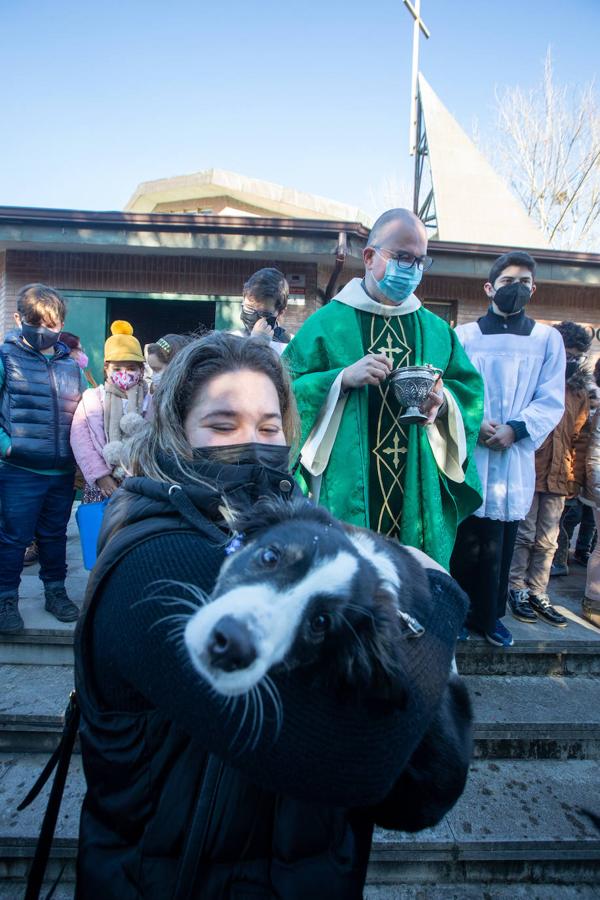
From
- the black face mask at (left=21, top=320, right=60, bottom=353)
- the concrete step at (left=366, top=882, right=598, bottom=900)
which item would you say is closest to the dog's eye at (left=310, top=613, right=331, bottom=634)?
the concrete step at (left=366, top=882, right=598, bottom=900)

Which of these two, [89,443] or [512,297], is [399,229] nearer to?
[512,297]

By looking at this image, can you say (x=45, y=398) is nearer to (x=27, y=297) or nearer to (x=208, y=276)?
(x=27, y=297)

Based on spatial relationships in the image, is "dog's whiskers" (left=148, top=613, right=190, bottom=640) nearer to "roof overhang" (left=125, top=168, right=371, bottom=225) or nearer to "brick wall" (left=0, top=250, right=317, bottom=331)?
"brick wall" (left=0, top=250, right=317, bottom=331)

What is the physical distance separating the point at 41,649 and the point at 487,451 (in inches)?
132

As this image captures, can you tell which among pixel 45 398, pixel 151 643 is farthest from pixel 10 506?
pixel 151 643

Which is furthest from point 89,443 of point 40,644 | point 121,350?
point 40,644

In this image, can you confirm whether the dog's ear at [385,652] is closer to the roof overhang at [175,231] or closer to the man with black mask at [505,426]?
the man with black mask at [505,426]

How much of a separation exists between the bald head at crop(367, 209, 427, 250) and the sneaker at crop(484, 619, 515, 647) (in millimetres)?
2540

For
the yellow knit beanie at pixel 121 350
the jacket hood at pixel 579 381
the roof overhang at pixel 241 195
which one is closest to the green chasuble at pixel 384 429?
the yellow knit beanie at pixel 121 350

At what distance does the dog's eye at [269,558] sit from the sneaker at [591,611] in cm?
390

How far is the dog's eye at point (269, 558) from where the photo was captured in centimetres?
103

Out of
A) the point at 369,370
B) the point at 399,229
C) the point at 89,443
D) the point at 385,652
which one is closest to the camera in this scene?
the point at 385,652

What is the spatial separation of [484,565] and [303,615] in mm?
2998

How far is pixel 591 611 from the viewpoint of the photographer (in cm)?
407
